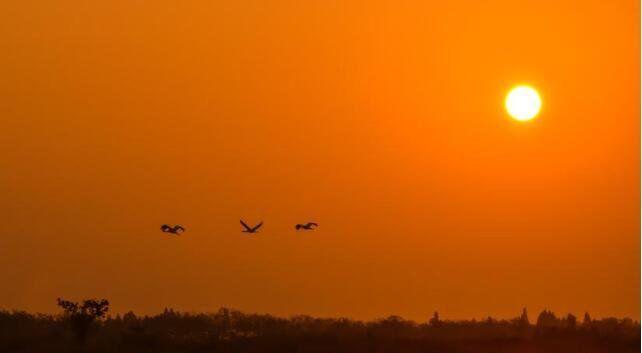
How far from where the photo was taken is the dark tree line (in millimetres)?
80750

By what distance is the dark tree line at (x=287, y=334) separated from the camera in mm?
80750

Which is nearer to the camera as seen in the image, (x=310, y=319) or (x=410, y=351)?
(x=410, y=351)

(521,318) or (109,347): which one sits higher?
(521,318)

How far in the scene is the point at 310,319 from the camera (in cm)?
9638

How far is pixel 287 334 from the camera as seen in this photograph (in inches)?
3349

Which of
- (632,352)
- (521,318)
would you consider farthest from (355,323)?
(632,352)

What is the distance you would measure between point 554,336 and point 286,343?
49.7ft

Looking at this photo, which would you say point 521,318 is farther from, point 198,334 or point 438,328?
point 198,334

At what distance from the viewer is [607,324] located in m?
95.3

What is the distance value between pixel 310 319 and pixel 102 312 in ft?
46.7

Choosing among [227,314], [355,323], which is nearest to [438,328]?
[355,323]

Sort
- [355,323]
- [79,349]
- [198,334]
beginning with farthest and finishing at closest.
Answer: [355,323]
[198,334]
[79,349]

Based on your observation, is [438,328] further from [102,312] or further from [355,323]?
[102,312]

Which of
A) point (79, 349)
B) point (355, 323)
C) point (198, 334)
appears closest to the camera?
point (79, 349)
